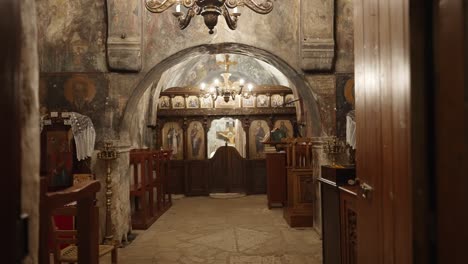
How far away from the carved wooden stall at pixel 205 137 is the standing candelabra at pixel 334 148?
18.1ft

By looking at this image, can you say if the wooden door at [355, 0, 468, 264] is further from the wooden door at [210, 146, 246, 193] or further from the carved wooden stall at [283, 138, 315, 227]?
the wooden door at [210, 146, 246, 193]

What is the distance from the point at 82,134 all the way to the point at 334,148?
3920 mm

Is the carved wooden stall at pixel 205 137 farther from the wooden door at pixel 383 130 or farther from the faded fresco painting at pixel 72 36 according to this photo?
the wooden door at pixel 383 130

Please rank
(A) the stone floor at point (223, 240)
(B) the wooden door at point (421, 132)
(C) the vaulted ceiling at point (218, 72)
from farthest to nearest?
1. (C) the vaulted ceiling at point (218, 72)
2. (A) the stone floor at point (223, 240)
3. (B) the wooden door at point (421, 132)

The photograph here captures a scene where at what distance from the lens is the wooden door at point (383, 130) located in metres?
1.51

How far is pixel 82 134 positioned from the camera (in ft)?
19.1

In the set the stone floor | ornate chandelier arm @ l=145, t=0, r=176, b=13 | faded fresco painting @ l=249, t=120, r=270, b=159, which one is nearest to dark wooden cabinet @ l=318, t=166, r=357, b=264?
the stone floor

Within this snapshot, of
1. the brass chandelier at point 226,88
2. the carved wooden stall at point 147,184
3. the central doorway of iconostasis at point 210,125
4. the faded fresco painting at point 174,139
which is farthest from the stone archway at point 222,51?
the faded fresco painting at point 174,139

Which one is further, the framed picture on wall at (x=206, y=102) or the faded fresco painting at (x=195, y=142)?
the faded fresco painting at (x=195, y=142)

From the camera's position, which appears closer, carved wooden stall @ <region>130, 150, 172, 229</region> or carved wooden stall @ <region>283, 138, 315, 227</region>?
carved wooden stall @ <region>283, 138, 315, 227</region>

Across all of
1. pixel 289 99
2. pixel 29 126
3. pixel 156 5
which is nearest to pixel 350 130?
pixel 156 5

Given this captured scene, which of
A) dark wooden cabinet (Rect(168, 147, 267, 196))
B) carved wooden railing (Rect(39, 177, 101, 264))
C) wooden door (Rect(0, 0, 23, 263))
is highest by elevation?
wooden door (Rect(0, 0, 23, 263))

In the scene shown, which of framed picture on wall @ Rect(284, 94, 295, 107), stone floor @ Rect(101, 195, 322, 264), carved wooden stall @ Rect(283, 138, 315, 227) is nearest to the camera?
stone floor @ Rect(101, 195, 322, 264)

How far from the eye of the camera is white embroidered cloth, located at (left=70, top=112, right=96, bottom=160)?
576cm
